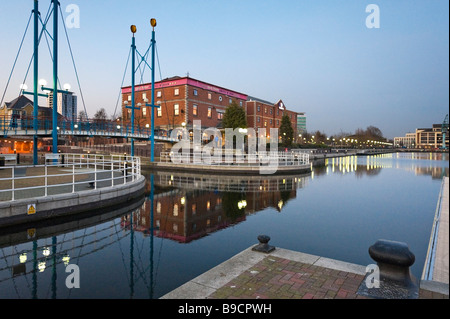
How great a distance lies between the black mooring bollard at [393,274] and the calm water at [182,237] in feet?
7.26

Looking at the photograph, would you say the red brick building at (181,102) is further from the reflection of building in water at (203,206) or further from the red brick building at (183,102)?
the reflection of building in water at (203,206)

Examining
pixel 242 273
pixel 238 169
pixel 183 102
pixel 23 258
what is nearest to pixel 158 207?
pixel 23 258

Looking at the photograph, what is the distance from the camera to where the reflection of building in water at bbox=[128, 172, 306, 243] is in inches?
404

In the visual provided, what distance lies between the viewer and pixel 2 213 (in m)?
9.30

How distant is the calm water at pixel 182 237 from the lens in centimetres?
609

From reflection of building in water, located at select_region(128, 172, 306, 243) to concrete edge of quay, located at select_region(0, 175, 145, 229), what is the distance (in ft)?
4.73

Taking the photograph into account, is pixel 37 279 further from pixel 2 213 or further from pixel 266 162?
pixel 266 162

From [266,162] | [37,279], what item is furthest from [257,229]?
[266,162]

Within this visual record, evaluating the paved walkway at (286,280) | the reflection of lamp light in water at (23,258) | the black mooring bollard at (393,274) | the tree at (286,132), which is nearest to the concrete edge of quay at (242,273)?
the paved walkway at (286,280)

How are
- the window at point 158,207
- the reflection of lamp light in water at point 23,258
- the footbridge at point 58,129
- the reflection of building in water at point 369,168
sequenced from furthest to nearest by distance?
1. the reflection of building in water at point 369,168
2. the footbridge at point 58,129
3. the window at point 158,207
4. the reflection of lamp light in water at point 23,258

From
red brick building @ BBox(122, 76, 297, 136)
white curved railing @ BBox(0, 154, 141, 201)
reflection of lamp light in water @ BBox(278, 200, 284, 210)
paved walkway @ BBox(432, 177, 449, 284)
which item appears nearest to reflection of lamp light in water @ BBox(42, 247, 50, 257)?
white curved railing @ BBox(0, 154, 141, 201)

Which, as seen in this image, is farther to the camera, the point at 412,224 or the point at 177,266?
the point at 412,224
